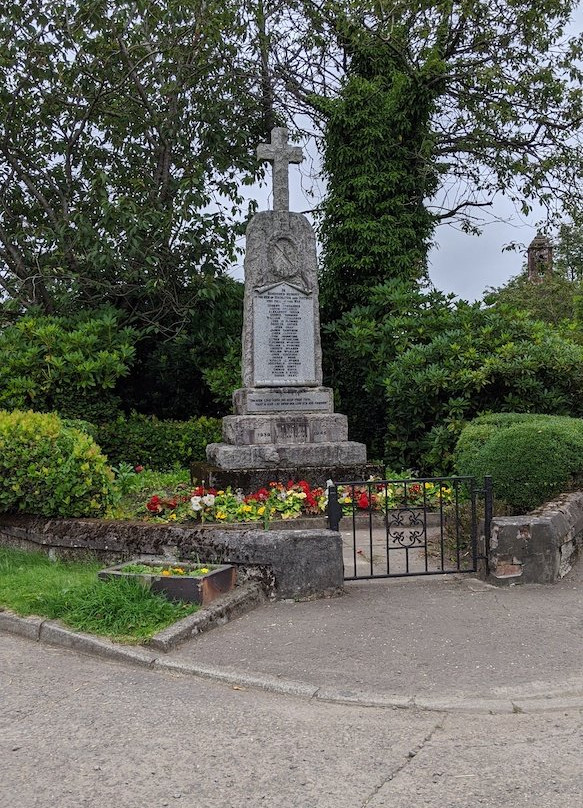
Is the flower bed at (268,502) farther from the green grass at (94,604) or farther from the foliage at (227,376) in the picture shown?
the foliage at (227,376)

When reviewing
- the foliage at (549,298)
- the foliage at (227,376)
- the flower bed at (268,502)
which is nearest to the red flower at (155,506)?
the flower bed at (268,502)

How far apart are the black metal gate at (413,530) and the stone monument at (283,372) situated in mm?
726

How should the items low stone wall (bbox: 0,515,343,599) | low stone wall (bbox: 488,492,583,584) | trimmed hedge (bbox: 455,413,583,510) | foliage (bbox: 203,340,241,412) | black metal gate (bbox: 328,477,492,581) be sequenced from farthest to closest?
foliage (bbox: 203,340,241,412) → trimmed hedge (bbox: 455,413,583,510) → low stone wall (bbox: 488,492,583,584) → black metal gate (bbox: 328,477,492,581) → low stone wall (bbox: 0,515,343,599)

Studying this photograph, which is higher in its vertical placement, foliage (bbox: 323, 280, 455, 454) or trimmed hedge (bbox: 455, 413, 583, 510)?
foliage (bbox: 323, 280, 455, 454)

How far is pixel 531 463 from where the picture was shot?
7156 millimetres

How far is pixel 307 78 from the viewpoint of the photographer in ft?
52.2

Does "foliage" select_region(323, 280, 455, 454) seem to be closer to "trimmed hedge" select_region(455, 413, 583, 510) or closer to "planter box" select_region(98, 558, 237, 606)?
"trimmed hedge" select_region(455, 413, 583, 510)

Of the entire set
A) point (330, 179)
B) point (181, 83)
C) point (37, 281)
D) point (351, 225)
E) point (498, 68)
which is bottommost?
point (37, 281)

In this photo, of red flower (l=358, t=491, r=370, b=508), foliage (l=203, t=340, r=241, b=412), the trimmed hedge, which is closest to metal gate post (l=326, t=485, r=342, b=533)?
the trimmed hedge

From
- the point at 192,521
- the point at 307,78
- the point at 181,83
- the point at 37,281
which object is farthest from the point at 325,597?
the point at 307,78

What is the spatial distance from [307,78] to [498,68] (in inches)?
159

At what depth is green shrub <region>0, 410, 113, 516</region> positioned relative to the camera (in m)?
6.75

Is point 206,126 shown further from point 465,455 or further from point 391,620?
point 391,620

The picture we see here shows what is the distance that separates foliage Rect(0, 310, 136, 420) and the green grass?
5.45 meters
